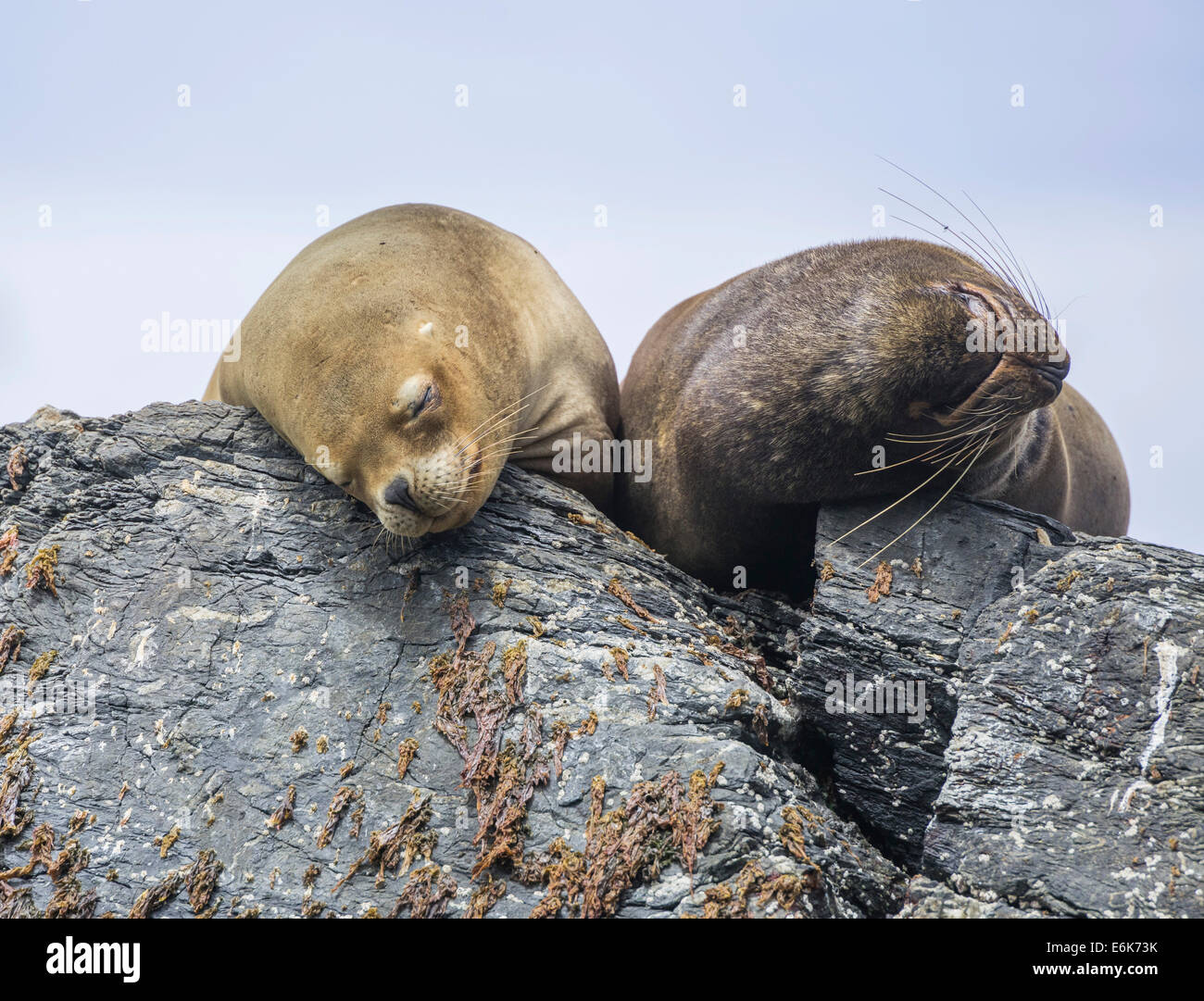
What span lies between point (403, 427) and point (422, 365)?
33cm

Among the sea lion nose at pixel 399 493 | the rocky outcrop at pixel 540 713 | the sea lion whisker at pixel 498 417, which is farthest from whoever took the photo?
the sea lion whisker at pixel 498 417

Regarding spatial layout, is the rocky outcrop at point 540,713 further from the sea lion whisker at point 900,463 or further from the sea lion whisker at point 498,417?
the sea lion whisker at point 498,417

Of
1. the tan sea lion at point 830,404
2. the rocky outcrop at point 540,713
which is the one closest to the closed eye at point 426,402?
the rocky outcrop at point 540,713

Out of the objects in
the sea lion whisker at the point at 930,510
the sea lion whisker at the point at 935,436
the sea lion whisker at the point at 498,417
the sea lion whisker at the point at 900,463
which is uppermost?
the sea lion whisker at the point at 498,417

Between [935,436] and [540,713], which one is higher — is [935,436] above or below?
above

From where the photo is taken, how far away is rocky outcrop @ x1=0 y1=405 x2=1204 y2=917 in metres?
3.58

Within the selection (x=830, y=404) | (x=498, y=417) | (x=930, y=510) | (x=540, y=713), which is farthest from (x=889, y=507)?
(x=540, y=713)

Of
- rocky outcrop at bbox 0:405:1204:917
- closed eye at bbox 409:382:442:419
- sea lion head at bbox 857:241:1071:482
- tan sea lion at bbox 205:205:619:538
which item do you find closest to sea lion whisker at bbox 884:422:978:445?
sea lion head at bbox 857:241:1071:482

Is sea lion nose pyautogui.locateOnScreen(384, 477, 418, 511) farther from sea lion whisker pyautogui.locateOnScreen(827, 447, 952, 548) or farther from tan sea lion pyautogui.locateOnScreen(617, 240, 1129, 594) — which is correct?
sea lion whisker pyautogui.locateOnScreen(827, 447, 952, 548)

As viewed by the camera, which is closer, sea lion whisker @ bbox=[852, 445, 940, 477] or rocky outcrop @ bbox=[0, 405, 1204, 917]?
rocky outcrop @ bbox=[0, 405, 1204, 917]

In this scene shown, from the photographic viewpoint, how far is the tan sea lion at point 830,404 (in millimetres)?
4793

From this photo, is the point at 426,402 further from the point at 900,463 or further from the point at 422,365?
the point at 900,463

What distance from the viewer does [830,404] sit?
4957mm
